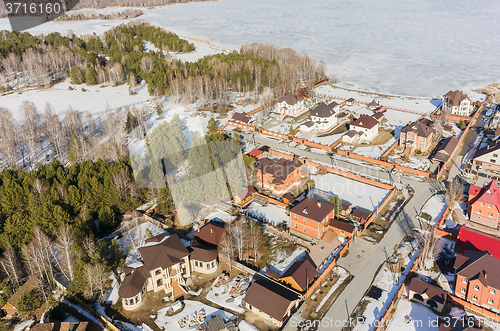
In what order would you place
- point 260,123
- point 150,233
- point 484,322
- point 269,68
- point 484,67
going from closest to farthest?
point 484,322, point 150,233, point 260,123, point 269,68, point 484,67

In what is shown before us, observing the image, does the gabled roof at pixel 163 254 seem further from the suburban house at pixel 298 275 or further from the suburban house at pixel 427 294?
the suburban house at pixel 427 294

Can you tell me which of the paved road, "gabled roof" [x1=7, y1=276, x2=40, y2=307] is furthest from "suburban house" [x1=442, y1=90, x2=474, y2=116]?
"gabled roof" [x1=7, y1=276, x2=40, y2=307]

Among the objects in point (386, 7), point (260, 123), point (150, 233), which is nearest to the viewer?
point (150, 233)

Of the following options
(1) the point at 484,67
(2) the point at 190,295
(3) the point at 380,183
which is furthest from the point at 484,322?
(1) the point at 484,67

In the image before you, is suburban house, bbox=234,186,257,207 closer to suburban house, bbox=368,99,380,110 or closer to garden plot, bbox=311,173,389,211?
garden plot, bbox=311,173,389,211

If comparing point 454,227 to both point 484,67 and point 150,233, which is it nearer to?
point 150,233

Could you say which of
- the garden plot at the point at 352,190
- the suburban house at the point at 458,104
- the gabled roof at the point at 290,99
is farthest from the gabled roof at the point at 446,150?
the gabled roof at the point at 290,99

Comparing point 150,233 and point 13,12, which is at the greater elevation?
point 13,12
